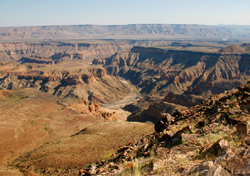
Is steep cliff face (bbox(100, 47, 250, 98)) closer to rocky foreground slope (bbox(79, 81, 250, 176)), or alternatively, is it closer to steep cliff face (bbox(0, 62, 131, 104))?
steep cliff face (bbox(0, 62, 131, 104))

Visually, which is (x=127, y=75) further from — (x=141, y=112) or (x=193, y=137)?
(x=193, y=137)

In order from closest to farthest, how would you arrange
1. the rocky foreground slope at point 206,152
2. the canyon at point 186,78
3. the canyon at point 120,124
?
the rocky foreground slope at point 206,152 → the canyon at point 120,124 → the canyon at point 186,78

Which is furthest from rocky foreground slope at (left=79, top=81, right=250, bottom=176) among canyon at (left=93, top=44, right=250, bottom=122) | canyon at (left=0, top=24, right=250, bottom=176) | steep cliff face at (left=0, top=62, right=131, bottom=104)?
steep cliff face at (left=0, top=62, right=131, bottom=104)

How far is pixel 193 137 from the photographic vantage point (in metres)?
10.1

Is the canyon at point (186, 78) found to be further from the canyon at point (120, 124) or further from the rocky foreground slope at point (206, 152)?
the rocky foreground slope at point (206, 152)

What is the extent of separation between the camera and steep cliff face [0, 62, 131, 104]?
125m

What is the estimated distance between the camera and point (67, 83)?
134750mm

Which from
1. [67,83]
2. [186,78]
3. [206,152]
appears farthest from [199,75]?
[206,152]

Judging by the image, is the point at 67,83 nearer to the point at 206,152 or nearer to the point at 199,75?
the point at 199,75

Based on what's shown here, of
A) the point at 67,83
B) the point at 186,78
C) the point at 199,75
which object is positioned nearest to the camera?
the point at 186,78

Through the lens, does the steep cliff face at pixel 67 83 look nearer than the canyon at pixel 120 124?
No

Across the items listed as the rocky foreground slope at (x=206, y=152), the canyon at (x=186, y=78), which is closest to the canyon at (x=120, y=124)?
the rocky foreground slope at (x=206, y=152)

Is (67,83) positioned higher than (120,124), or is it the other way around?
(120,124)

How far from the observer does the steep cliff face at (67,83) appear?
4916 inches
